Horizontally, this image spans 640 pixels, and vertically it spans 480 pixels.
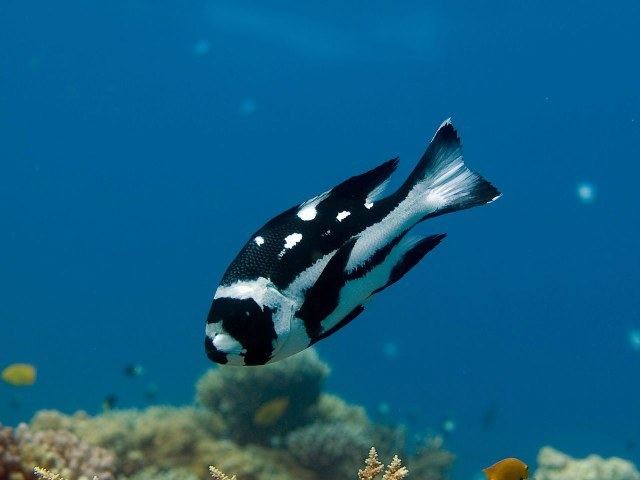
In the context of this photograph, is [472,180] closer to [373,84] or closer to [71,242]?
[373,84]

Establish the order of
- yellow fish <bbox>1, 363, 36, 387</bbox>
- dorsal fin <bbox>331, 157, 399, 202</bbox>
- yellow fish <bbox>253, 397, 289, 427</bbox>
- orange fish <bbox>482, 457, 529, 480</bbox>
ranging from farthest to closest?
yellow fish <bbox>1, 363, 36, 387</bbox>, yellow fish <bbox>253, 397, 289, 427</bbox>, orange fish <bbox>482, 457, 529, 480</bbox>, dorsal fin <bbox>331, 157, 399, 202</bbox>

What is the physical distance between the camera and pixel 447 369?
284 feet

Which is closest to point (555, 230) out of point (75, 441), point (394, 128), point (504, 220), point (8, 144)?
point (504, 220)

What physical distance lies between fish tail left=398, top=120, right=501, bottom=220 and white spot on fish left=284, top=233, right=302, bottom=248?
0.42m

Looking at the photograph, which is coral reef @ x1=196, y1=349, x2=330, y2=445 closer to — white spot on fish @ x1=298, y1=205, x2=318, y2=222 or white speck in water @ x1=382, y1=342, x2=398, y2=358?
white spot on fish @ x1=298, y1=205, x2=318, y2=222

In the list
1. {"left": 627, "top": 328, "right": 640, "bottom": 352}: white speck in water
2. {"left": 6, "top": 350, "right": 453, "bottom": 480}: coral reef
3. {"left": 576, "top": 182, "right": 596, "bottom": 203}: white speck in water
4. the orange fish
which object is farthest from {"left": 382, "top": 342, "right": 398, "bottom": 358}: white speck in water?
the orange fish

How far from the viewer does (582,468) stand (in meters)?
10.8

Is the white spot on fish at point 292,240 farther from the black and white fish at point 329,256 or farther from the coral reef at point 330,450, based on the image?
the coral reef at point 330,450

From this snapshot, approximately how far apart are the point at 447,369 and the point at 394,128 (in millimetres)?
38644

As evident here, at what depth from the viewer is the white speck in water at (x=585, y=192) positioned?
61.1 metres

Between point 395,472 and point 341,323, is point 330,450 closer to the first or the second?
Result: point 395,472

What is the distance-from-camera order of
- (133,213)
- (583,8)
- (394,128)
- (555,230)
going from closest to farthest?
(583,8) → (394,128) → (555,230) → (133,213)

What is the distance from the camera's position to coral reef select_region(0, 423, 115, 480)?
5734 millimetres

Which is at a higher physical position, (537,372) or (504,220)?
(504,220)
